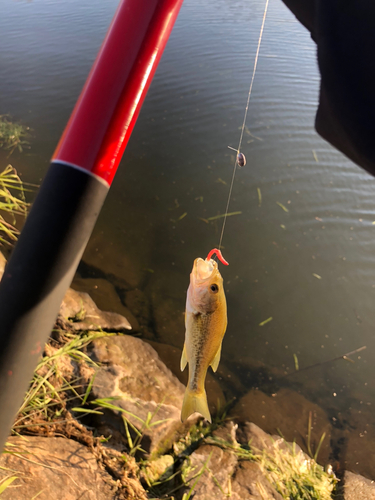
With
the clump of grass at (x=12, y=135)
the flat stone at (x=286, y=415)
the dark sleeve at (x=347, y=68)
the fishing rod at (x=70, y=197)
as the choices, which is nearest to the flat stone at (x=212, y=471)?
the flat stone at (x=286, y=415)

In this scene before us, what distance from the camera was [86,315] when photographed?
3.76 meters

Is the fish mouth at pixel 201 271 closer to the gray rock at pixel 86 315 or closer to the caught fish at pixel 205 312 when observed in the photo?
the caught fish at pixel 205 312

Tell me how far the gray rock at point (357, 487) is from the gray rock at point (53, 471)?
6.57ft

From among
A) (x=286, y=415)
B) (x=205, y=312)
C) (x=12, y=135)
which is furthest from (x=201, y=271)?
(x=12, y=135)

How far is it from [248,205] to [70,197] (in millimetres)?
4841

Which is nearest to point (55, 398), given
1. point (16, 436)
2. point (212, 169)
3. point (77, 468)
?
point (16, 436)

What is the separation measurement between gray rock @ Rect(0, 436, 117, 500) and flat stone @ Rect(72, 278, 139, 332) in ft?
5.97

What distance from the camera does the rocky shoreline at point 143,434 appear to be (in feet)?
7.00

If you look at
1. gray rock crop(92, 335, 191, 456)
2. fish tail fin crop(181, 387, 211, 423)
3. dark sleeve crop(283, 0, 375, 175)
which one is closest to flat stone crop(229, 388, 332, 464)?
gray rock crop(92, 335, 191, 456)

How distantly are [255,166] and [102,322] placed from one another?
379cm

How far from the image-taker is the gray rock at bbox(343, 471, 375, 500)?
9.37 ft

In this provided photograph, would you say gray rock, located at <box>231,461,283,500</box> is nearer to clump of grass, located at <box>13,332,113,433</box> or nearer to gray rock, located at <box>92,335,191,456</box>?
gray rock, located at <box>92,335,191,456</box>

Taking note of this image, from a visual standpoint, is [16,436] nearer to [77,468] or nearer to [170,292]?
[77,468]

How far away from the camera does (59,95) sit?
25.5 ft
